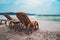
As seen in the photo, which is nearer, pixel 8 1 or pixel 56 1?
pixel 56 1

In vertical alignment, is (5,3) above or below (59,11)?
above

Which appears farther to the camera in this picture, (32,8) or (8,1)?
(32,8)

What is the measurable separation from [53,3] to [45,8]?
3.82ft

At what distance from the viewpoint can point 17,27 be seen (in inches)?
165

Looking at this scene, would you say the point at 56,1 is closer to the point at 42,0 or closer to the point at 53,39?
the point at 42,0

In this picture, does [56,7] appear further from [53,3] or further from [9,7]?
[9,7]

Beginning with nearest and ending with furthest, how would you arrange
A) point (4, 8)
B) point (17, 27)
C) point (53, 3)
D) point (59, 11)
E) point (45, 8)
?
point (17, 27), point (59, 11), point (53, 3), point (45, 8), point (4, 8)

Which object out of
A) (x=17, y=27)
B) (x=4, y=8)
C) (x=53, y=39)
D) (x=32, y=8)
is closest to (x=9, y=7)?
(x=4, y=8)

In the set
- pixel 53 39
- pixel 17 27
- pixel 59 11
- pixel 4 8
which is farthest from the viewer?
pixel 4 8

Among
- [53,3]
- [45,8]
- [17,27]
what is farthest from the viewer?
[45,8]

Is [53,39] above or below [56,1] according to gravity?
below

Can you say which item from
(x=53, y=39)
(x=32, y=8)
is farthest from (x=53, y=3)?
(x=53, y=39)

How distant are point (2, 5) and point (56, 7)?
12.6ft

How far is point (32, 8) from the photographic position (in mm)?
9312
